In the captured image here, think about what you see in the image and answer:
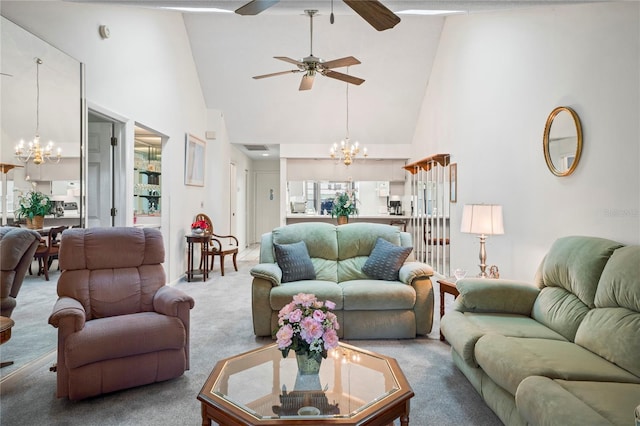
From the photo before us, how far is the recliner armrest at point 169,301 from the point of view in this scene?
2.57 metres

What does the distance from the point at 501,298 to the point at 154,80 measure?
4.67 meters

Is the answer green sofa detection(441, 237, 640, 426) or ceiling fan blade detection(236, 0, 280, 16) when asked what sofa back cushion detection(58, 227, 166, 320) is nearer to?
ceiling fan blade detection(236, 0, 280, 16)

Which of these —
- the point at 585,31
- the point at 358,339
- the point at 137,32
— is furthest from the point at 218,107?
the point at 585,31

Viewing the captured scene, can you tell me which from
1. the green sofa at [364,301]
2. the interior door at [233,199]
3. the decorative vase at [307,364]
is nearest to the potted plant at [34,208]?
the green sofa at [364,301]

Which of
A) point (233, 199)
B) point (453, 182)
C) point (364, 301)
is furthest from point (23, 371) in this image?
point (233, 199)

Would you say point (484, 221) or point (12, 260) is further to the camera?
point (484, 221)

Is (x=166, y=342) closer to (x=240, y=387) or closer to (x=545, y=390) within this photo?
(x=240, y=387)

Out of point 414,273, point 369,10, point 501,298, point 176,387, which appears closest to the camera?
point 369,10

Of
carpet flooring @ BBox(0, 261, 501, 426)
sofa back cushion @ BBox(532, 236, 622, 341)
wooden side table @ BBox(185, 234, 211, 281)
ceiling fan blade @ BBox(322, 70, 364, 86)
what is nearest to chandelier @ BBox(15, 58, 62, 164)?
carpet flooring @ BBox(0, 261, 501, 426)

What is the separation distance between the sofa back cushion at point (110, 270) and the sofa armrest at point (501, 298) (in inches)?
91.5

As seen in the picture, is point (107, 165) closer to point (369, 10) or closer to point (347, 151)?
point (369, 10)

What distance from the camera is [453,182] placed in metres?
5.70

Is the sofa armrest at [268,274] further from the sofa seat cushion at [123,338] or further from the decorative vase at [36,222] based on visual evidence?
the decorative vase at [36,222]

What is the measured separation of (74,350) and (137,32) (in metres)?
3.70
